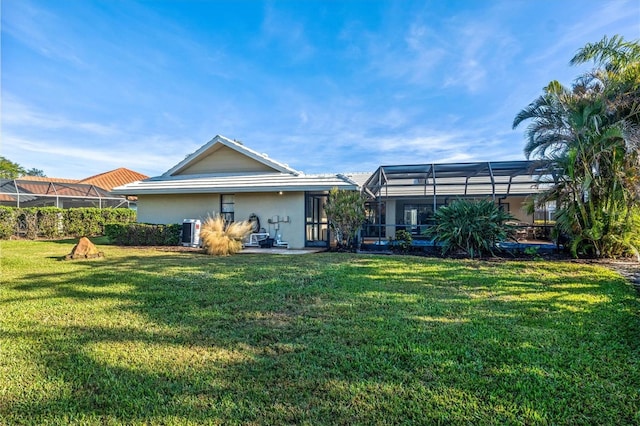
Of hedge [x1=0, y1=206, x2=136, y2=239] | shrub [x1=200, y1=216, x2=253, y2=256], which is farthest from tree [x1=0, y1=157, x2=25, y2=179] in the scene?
shrub [x1=200, y1=216, x2=253, y2=256]

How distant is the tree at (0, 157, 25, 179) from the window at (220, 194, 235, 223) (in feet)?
119

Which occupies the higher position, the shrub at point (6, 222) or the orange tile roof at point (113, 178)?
the orange tile roof at point (113, 178)

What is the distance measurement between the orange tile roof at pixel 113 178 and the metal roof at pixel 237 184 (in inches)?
707

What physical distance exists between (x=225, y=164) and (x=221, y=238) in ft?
21.1

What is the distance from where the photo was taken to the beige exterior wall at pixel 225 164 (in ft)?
51.4

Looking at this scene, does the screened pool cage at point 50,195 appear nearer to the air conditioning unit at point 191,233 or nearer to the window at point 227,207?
the air conditioning unit at point 191,233

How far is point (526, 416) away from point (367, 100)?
18.0 meters

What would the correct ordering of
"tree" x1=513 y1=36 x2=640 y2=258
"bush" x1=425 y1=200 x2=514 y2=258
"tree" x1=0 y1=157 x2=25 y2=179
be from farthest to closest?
"tree" x1=0 y1=157 x2=25 y2=179 < "bush" x1=425 y1=200 x2=514 y2=258 < "tree" x1=513 y1=36 x2=640 y2=258

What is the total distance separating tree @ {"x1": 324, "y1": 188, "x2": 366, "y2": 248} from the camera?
1172cm

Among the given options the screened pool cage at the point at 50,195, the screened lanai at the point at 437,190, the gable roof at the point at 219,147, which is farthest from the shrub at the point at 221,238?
the screened pool cage at the point at 50,195

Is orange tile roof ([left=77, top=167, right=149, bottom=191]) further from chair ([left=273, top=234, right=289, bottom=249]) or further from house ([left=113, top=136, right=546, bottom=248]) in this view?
chair ([left=273, top=234, right=289, bottom=249])

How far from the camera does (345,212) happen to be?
1174 centimetres

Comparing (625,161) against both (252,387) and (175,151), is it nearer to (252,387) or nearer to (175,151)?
(252,387)

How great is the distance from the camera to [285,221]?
1373 centimetres
